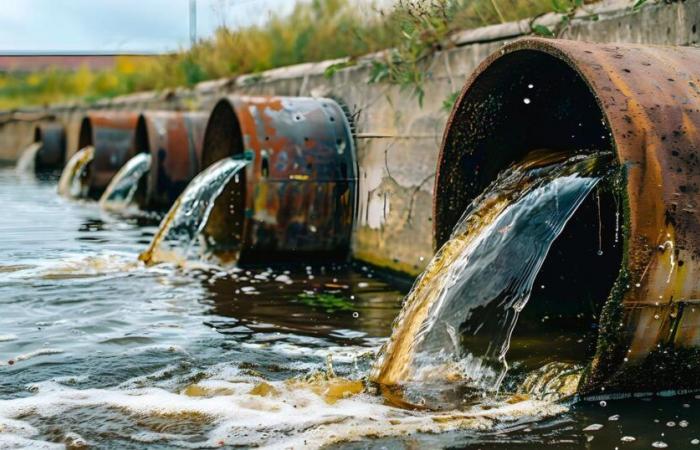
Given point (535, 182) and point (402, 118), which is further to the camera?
point (402, 118)

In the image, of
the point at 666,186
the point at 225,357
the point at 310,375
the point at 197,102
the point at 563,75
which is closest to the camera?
the point at 666,186

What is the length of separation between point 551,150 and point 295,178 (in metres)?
2.17

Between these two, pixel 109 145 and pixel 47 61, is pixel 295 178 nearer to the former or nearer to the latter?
pixel 109 145

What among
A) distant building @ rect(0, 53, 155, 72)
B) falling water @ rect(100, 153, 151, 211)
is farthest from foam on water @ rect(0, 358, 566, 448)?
distant building @ rect(0, 53, 155, 72)

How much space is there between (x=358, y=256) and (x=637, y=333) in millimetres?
3456

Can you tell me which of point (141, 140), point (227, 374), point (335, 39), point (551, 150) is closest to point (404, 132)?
point (551, 150)

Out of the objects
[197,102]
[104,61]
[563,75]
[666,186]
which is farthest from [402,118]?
[104,61]

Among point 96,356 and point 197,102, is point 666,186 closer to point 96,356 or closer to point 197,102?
point 96,356

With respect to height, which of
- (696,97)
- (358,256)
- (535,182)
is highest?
(696,97)

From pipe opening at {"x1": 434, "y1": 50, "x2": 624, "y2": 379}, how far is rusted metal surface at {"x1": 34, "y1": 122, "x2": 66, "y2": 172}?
46.3 ft

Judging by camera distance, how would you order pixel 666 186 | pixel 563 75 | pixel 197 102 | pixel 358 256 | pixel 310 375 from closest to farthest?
pixel 666 186 → pixel 310 375 → pixel 563 75 → pixel 358 256 → pixel 197 102

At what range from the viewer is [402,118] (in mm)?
5812

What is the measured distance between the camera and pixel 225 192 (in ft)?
24.0

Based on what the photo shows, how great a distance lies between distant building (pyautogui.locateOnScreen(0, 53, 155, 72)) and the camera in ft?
105
